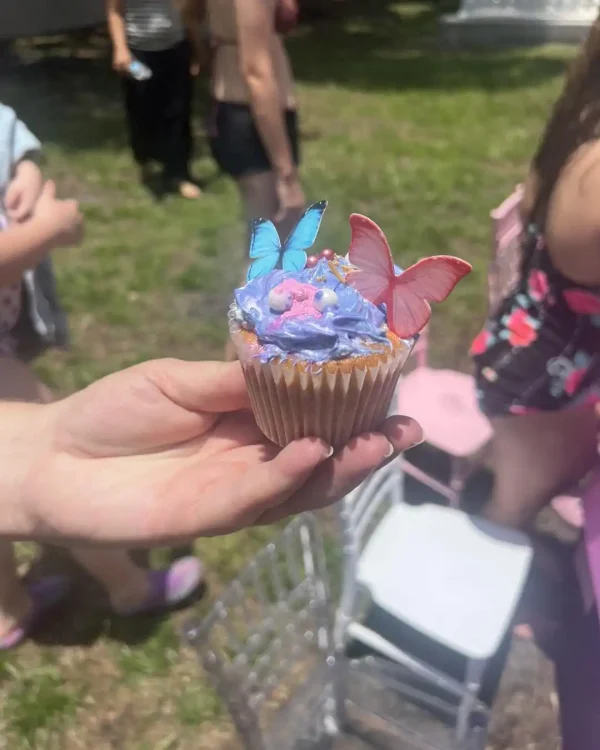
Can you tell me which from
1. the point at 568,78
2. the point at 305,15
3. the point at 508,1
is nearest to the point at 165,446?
the point at 568,78

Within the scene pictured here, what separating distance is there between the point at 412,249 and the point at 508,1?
25.3ft

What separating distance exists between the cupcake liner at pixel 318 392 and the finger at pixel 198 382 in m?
0.04

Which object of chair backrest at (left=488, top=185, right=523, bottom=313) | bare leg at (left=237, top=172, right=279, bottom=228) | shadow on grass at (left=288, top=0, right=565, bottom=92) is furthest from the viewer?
shadow on grass at (left=288, top=0, right=565, bottom=92)

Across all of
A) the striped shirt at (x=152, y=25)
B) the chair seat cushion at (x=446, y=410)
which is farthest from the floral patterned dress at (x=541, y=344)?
the striped shirt at (x=152, y=25)

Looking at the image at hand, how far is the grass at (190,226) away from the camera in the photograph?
2279 millimetres

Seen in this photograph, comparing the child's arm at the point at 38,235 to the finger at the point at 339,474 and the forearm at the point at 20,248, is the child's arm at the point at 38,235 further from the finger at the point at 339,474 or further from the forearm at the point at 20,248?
the finger at the point at 339,474

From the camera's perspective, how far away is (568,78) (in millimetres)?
2004

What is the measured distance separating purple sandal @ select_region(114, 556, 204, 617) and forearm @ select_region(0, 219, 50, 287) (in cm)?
118

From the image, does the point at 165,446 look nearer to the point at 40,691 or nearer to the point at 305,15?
the point at 40,691

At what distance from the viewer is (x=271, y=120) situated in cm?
271

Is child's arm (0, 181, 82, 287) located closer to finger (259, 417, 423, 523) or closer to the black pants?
finger (259, 417, 423, 523)

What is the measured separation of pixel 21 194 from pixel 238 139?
3.99 feet

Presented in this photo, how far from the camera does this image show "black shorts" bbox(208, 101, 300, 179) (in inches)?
114

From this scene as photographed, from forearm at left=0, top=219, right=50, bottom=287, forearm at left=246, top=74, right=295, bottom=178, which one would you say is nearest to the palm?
forearm at left=0, top=219, right=50, bottom=287
